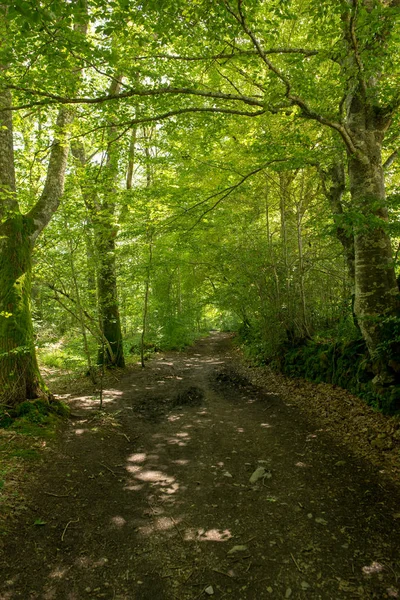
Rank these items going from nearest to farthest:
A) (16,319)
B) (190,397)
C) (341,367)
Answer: (16,319) < (341,367) < (190,397)

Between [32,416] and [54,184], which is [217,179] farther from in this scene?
[32,416]

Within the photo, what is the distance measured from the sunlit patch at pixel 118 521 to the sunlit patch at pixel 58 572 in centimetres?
66

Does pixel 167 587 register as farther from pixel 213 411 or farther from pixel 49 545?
pixel 213 411

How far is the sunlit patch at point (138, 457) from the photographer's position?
15.9ft

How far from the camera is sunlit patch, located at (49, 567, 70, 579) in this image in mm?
2681

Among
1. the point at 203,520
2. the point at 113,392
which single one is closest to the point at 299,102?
the point at 203,520

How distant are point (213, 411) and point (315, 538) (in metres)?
4.16

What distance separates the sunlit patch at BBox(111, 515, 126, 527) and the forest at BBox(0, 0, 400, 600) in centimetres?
48

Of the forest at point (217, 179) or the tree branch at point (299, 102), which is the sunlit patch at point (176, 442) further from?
the tree branch at point (299, 102)

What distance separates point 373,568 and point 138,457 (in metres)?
3.31

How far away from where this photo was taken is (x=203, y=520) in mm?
3432

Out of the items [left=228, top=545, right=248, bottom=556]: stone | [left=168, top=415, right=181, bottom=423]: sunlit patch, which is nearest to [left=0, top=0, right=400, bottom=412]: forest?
[left=168, top=415, right=181, bottom=423]: sunlit patch

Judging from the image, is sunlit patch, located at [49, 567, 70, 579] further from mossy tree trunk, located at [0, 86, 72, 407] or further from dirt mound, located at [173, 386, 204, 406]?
dirt mound, located at [173, 386, 204, 406]

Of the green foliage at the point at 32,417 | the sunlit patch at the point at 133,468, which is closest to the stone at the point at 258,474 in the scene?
the sunlit patch at the point at 133,468
